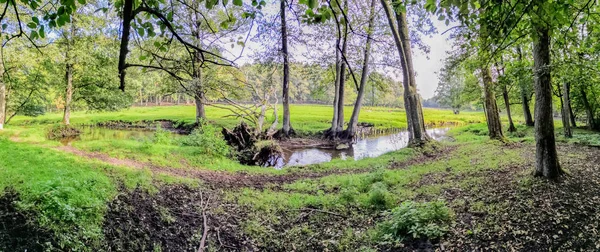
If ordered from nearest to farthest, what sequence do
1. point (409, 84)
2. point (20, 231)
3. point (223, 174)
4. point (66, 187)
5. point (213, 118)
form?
point (20, 231) < point (66, 187) < point (223, 174) < point (409, 84) < point (213, 118)

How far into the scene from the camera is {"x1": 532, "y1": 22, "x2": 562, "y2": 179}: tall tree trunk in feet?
18.3

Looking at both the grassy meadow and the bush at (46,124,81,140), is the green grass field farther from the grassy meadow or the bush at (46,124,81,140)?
the grassy meadow

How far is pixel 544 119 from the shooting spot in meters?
5.76

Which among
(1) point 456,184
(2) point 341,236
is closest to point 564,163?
(1) point 456,184

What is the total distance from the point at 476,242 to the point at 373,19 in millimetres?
15160

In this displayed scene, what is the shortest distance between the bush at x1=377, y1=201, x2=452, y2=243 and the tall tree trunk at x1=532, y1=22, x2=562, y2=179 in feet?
7.34

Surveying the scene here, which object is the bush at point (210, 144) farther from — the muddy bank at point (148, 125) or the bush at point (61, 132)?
the muddy bank at point (148, 125)

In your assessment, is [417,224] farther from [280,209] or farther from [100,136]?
[100,136]

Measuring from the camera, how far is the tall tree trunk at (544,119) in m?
5.58

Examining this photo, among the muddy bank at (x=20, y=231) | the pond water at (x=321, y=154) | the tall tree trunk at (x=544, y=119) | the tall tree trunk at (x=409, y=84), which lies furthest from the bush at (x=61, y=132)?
the tall tree trunk at (x=544, y=119)

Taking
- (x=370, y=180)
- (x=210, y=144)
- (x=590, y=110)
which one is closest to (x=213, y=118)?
(x=210, y=144)

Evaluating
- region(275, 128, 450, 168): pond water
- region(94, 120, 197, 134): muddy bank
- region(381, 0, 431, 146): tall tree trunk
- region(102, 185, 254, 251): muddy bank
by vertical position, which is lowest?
region(275, 128, 450, 168): pond water

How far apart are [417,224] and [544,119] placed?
3.41 metres

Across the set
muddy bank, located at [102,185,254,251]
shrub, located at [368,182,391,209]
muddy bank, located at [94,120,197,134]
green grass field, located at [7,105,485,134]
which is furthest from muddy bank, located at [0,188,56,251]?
muddy bank, located at [94,120,197,134]
